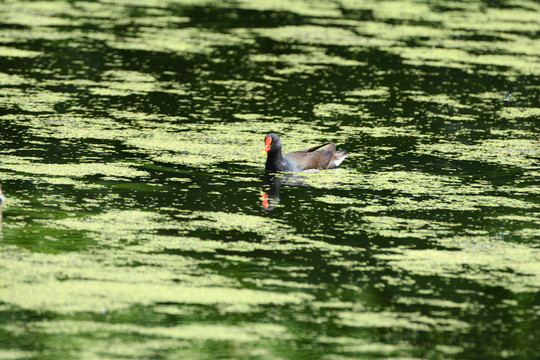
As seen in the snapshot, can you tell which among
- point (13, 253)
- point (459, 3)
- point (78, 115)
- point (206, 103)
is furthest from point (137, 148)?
point (459, 3)

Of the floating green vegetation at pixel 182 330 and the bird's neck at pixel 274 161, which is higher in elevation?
the bird's neck at pixel 274 161

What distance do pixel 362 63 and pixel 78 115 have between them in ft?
12.3

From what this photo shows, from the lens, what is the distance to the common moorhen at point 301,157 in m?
6.58

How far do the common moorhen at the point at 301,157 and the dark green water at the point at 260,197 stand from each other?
0.08 metres

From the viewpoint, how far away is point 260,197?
19.5 ft

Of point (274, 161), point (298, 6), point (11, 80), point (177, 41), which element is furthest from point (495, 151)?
point (298, 6)

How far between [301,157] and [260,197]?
3.05 feet

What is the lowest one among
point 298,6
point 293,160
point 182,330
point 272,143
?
point 182,330

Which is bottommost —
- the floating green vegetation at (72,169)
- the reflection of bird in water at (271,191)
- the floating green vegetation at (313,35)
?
the reflection of bird in water at (271,191)

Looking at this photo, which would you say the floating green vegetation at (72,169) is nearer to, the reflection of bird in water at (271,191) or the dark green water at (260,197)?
the dark green water at (260,197)

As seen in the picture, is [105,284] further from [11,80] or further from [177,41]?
[177,41]

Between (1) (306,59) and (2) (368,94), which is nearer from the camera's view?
(2) (368,94)

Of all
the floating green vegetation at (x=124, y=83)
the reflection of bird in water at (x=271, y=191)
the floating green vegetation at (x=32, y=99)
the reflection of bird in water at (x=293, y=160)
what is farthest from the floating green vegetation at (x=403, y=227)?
the floating green vegetation at (x=124, y=83)

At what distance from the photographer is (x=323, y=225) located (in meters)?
5.43
